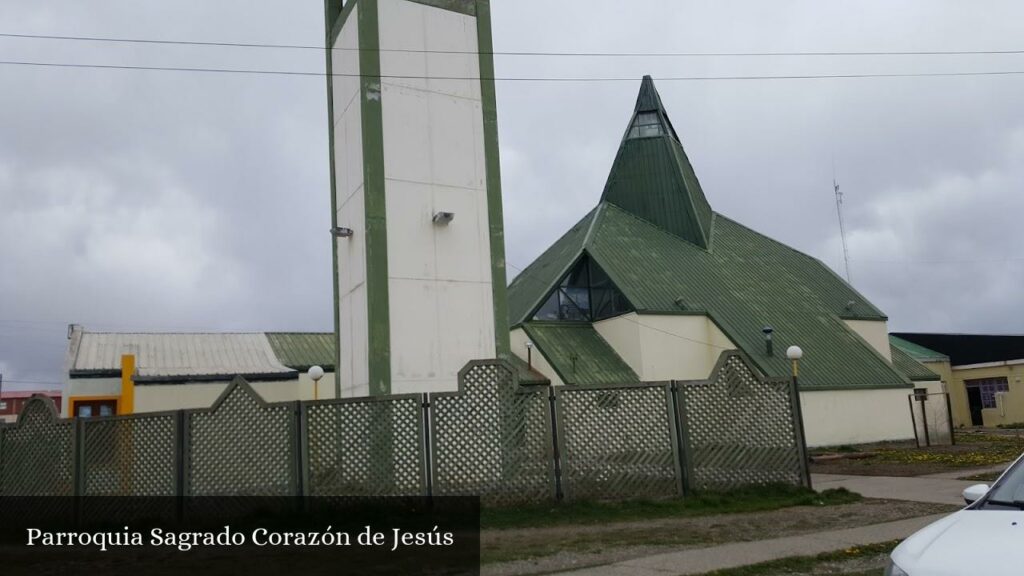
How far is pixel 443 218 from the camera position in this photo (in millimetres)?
14414

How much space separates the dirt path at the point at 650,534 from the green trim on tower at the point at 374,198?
4544 mm

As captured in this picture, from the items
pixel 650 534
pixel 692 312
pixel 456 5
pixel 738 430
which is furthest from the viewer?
pixel 692 312

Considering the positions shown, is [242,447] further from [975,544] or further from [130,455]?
[975,544]

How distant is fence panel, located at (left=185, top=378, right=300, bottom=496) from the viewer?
10492mm

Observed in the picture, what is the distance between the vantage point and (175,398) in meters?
23.1

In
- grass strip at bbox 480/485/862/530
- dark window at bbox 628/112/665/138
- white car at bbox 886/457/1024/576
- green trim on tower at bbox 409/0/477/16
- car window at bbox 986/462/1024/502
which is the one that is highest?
dark window at bbox 628/112/665/138

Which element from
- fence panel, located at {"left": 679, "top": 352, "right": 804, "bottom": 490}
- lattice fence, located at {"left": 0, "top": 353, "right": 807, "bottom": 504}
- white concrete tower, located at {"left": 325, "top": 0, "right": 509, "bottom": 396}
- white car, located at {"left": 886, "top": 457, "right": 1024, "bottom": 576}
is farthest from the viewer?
white concrete tower, located at {"left": 325, "top": 0, "right": 509, "bottom": 396}

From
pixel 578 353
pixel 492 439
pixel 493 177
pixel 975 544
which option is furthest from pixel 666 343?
pixel 975 544

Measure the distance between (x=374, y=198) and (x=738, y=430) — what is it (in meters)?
6.91

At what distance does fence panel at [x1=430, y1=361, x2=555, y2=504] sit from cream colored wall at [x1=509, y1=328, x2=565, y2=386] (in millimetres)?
15047

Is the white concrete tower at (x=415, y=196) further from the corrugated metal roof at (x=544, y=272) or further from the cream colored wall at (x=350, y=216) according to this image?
the corrugated metal roof at (x=544, y=272)

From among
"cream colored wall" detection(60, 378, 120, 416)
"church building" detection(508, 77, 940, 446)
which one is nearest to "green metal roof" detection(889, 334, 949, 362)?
"church building" detection(508, 77, 940, 446)

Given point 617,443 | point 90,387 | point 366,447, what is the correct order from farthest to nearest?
point 90,387, point 617,443, point 366,447

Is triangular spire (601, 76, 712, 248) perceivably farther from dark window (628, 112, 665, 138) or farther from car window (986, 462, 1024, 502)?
car window (986, 462, 1024, 502)
